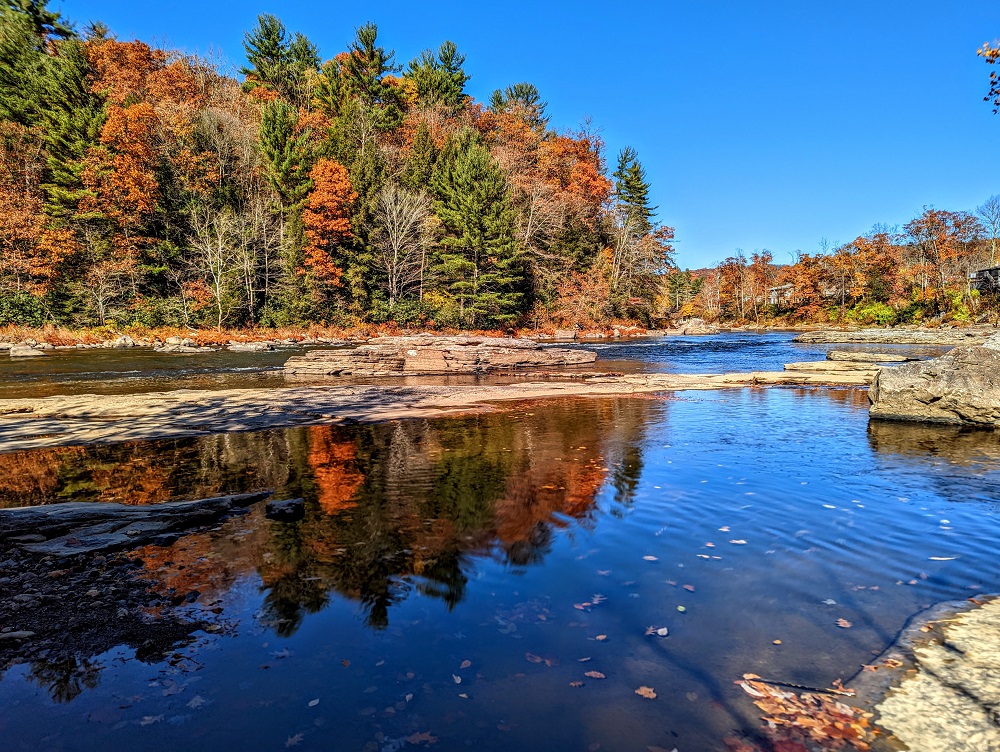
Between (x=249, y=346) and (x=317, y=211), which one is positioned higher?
(x=317, y=211)

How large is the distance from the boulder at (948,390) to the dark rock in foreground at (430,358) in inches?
651

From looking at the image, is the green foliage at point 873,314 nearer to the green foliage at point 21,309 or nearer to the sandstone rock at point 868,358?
the sandstone rock at point 868,358

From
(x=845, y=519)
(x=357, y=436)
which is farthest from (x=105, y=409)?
(x=845, y=519)

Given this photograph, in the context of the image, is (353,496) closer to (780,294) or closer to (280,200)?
(280,200)

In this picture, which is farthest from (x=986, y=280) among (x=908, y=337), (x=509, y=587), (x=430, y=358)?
(x=509, y=587)

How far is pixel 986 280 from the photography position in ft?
182

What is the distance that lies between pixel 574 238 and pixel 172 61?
Answer: 4728cm

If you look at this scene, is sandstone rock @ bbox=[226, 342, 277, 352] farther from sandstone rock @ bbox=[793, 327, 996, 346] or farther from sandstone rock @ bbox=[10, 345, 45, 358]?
sandstone rock @ bbox=[793, 327, 996, 346]

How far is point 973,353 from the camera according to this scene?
39.4ft

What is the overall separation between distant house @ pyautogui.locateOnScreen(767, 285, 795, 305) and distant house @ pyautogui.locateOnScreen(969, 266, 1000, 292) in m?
25.8

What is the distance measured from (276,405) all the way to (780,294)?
3605 inches

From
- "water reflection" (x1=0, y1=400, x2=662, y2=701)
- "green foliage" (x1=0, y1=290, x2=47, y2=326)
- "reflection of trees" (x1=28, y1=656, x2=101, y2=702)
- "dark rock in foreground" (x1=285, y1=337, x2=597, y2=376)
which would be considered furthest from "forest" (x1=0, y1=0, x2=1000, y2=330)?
"reflection of trees" (x1=28, y1=656, x2=101, y2=702)

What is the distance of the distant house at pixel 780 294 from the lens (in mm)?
84456

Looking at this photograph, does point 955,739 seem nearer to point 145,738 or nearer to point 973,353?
point 145,738
